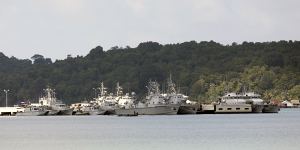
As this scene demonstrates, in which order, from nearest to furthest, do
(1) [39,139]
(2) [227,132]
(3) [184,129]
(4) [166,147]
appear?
(4) [166,147] → (1) [39,139] → (2) [227,132] → (3) [184,129]

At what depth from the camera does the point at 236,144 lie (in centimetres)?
12188

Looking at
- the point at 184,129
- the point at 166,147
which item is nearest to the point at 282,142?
the point at 166,147

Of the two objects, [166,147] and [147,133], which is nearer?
[166,147]

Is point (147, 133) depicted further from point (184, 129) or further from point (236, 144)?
point (236, 144)

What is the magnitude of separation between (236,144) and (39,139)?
96.2 feet

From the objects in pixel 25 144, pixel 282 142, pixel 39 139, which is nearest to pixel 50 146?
pixel 25 144

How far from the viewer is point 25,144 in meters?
129

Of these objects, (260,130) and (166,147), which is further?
(260,130)

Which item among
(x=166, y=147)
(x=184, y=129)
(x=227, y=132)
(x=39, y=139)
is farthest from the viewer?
(x=184, y=129)

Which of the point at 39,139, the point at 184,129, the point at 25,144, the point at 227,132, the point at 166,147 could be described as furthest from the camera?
the point at 184,129

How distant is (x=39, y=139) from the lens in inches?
5502

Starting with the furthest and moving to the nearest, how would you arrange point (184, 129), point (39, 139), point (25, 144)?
point (184, 129) → point (39, 139) → point (25, 144)

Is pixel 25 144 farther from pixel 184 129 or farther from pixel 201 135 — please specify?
pixel 184 129

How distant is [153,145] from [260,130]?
117ft
